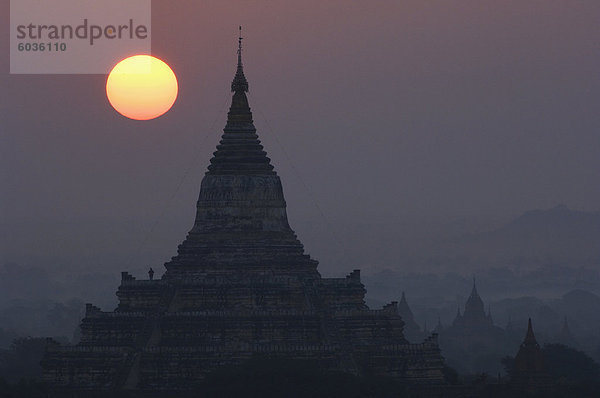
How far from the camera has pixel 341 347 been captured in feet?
227

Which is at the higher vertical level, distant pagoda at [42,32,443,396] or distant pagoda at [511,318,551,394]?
distant pagoda at [42,32,443,396]

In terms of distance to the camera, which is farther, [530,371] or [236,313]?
[236,313]

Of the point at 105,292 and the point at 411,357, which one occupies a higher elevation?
the point at 105,292

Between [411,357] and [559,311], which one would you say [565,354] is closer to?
[411,357]

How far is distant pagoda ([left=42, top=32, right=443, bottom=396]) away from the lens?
67.6 meters

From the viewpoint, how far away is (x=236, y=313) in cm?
6988

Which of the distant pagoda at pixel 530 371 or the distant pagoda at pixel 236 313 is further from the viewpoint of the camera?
the distant pagoda at pixel 530 371

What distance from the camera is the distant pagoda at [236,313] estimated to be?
67.6 m

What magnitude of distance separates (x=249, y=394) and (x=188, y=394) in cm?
317

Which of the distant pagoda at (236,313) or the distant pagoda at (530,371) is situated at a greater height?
the distant pagoda at (236,313)

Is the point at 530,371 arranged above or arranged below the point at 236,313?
below

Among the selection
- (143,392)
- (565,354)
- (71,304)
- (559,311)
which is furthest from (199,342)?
(559,311)

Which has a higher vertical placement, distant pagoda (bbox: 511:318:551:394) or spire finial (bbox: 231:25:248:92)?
spire finial (bbox: 231:25:248:92)

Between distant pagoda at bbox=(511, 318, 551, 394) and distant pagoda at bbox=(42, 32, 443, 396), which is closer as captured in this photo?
distant pagoda at bbox=(42, 32, 443, 396)
